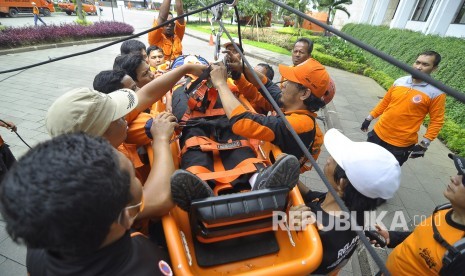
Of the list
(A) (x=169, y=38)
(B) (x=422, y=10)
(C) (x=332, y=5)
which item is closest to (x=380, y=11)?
(B) (x=422, y=10)

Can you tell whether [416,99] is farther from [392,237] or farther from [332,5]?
[332,5]

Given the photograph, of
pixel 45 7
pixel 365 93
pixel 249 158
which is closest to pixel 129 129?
pixel 249 158

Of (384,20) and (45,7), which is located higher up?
(384,20)

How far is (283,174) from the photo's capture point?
4.36 ft

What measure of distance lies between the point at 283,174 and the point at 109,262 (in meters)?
0.86

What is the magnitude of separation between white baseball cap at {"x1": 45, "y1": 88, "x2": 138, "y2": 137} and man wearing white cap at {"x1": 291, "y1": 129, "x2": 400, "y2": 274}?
3.72 ft

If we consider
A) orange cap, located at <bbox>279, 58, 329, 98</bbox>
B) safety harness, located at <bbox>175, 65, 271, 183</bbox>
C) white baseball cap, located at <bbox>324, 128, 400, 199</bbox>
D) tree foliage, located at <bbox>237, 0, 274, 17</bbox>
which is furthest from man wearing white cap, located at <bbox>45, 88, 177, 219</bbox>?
tree foliage, located at <bbox>237, 0, 274, 17</bbox>

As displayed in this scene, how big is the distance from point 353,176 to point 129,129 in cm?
147

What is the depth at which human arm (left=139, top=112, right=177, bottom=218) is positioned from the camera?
1.22 metres

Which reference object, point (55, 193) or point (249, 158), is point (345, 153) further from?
point (55, 193)

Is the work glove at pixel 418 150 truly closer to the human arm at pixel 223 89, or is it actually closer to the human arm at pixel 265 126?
the human arm at pixel 265 126

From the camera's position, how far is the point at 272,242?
1.40 meters

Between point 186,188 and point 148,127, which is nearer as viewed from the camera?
point 186,188

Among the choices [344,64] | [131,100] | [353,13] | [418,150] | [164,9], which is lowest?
[344,64]
